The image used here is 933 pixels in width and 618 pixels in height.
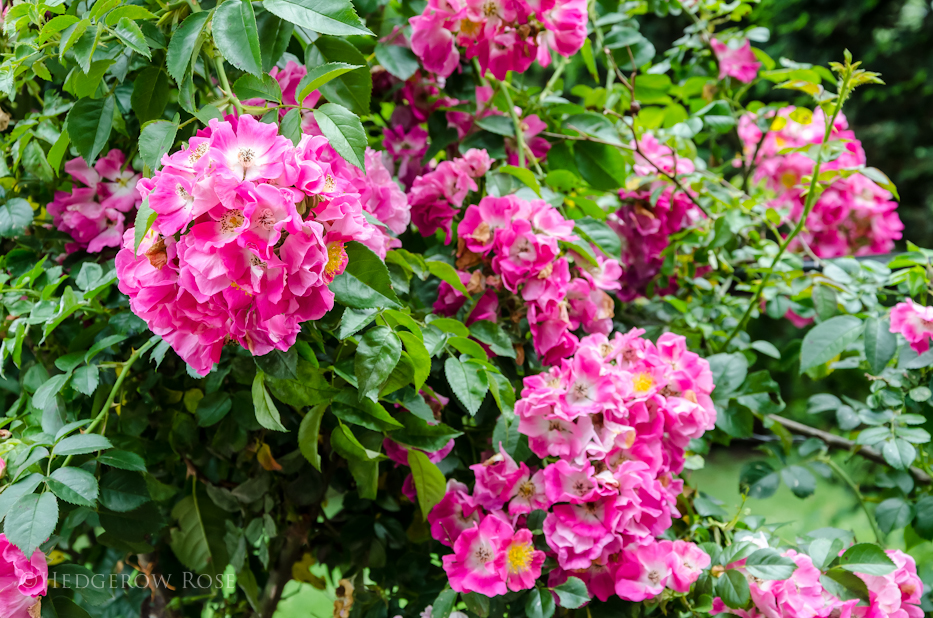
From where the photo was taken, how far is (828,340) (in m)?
0.79

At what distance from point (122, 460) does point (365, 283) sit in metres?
0.25

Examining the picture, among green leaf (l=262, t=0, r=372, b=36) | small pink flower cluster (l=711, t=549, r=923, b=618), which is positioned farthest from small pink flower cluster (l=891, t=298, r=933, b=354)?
green leaf (l=262, t=0, r=372, b=36)

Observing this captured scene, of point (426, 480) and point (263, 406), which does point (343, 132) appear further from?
point (426, 480)

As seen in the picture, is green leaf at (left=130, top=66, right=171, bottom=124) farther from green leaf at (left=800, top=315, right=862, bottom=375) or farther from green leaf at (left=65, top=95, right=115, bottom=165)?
green leaf at (left=800, top=315, right=862, bottom=375)

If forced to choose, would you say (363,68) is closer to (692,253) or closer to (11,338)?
(11,338)

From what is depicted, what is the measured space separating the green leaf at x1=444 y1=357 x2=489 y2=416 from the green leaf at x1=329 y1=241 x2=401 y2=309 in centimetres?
12

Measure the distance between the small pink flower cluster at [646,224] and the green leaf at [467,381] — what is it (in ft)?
1.25

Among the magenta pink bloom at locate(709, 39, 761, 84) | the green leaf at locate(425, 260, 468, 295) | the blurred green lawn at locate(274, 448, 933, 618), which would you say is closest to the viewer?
the green leaf at locate(425, 260, 468, 295)

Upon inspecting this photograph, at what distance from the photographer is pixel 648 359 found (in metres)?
0.67

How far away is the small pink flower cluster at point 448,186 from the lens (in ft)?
2.41

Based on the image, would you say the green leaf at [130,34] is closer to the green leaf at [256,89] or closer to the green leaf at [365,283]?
the green leaf at [256,89]

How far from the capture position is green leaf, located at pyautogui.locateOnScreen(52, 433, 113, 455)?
52 centimetres

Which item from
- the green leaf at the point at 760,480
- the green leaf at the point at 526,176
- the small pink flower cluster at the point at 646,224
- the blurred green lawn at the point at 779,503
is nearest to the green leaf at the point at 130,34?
the green leaf at the point at 526,176

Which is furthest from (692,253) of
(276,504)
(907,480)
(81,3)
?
(81,3)
